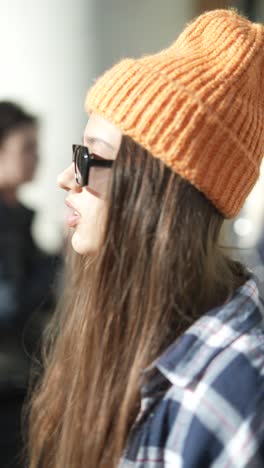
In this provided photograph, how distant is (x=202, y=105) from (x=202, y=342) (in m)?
0.56

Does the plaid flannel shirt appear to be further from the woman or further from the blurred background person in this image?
the blurred background person

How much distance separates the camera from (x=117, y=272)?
5.33 feet

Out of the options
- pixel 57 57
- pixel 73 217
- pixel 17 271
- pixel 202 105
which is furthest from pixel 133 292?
pixel 57 57

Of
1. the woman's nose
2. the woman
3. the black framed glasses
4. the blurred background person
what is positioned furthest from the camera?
the blurred background person

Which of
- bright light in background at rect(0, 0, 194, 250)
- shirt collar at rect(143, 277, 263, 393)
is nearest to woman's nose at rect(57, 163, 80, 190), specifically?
shirt collar at rect(143, 277, 263, 393)

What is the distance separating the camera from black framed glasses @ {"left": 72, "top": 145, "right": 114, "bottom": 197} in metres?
1.64

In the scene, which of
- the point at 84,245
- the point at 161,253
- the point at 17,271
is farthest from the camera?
the point at 17,271

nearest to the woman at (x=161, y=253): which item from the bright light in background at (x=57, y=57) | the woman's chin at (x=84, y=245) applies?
the woman's chin at (x=84, y=245)

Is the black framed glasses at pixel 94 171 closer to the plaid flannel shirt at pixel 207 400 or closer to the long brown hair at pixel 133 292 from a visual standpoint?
the long brown hair at pixel 133 292

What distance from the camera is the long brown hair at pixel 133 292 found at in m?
1.57

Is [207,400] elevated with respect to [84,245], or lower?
lower

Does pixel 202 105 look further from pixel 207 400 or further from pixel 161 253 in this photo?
pixel 207 400

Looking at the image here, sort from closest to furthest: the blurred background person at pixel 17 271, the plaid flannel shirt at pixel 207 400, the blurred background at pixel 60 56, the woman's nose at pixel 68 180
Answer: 1. the plaid flannel shirt at pixel 207 400
2. the woman's nose at pixel 68 180
3. the blurred background person at pixel 17 271
4. the blurred background at pixel 60 56

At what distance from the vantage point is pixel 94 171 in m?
1.65
